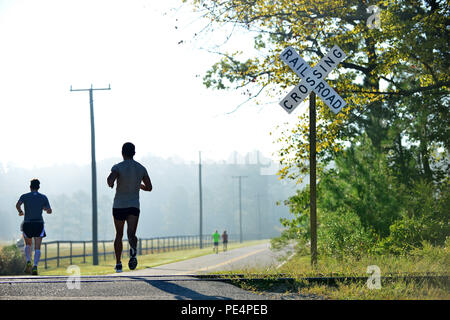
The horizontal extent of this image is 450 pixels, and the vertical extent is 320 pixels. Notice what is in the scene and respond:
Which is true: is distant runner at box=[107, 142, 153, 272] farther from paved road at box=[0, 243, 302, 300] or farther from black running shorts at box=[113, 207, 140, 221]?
paved road at box=[0, 243, 302, 300]

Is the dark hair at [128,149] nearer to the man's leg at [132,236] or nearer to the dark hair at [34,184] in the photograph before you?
the man's leg at [132,236]

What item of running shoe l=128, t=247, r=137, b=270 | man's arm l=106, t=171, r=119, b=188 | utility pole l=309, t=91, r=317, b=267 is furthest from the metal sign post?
running shoe l=128, t=247, r=137, b=270

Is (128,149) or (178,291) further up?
(128,149)

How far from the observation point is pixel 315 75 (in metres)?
8.92

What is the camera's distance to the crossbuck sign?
876 cm

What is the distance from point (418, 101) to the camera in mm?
16547

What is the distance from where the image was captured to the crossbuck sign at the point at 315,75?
8758 millimetres

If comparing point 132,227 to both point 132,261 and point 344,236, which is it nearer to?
point 132,261

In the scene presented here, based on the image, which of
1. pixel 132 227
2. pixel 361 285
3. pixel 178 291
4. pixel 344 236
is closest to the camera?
pixel 178 291

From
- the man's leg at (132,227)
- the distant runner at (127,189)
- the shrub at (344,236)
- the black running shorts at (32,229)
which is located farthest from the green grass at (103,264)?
the distant runner at (127,189)

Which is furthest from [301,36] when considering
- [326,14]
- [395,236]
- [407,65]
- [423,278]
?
[423,278]

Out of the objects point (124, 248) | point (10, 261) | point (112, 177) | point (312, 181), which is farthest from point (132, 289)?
point (124, 248)
